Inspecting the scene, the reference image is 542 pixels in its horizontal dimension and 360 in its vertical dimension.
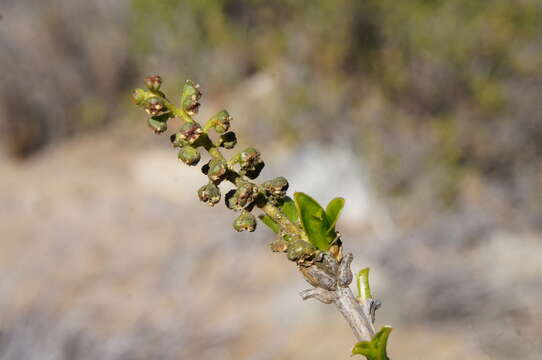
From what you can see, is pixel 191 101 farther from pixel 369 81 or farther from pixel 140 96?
pixel 369 81

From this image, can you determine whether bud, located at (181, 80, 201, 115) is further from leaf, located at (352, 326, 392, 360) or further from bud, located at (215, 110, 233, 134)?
leaf, located at (352, 326, 392, 360)

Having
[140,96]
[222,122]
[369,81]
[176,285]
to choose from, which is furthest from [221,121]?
[369,81]

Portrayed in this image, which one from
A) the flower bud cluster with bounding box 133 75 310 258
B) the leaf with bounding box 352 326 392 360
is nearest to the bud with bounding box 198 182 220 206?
the flower bud cluster with bounding box 133 75 310 258

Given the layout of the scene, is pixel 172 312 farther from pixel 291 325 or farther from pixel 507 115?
pixel 507 115

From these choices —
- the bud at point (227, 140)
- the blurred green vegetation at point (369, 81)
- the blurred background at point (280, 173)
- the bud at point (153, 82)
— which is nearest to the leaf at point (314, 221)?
the bud at point (227, 140)

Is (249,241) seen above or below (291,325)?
above

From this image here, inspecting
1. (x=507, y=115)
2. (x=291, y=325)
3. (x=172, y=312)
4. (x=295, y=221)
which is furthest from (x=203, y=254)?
(x=295, y=221)

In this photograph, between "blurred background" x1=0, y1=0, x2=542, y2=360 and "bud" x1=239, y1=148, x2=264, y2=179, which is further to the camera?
"blurred background" x1=0, y1=0, x2=542, y2=360
